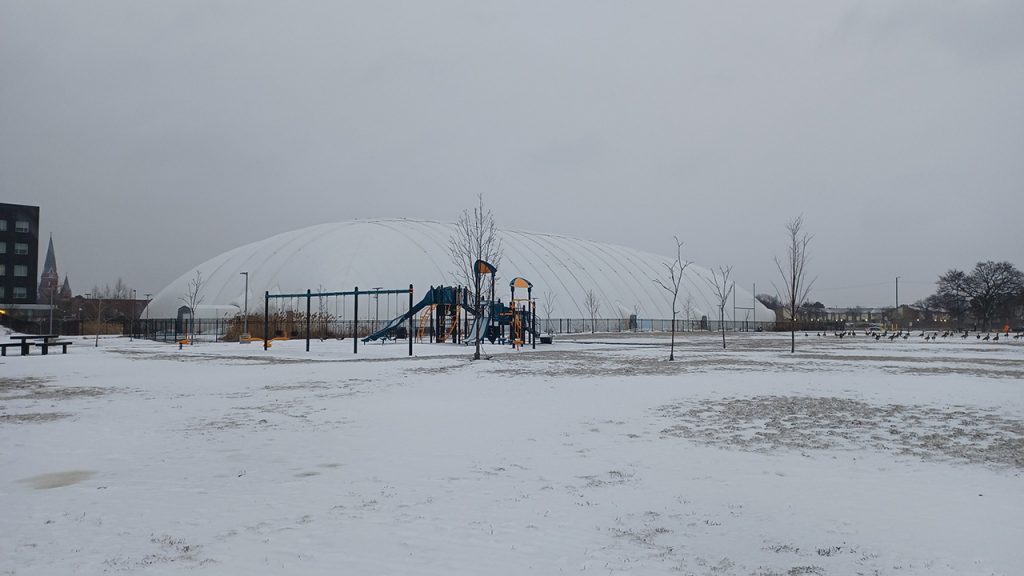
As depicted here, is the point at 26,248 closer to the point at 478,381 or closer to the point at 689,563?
the point at 478,381

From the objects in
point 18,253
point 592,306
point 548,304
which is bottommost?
point 592,306

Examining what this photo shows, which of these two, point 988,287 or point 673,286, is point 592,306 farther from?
point 988,287

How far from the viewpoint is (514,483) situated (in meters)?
6.99

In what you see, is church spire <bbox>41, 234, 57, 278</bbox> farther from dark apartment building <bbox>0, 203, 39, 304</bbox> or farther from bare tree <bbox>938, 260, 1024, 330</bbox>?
bare tree <bbox>938, 260, 1024, 330</bbox>

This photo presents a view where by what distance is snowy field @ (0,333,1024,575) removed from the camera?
16.2 feet

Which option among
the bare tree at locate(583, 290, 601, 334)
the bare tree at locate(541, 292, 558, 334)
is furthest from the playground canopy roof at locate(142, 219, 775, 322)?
the bare tree at locate(583, 290, 601, 334)

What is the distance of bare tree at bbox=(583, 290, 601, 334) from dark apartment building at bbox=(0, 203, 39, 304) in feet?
228

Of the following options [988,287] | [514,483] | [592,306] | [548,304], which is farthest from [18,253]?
[988,287]

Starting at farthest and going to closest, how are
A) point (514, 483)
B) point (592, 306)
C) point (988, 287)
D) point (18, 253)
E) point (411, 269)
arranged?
point (988, 287), point (18, 253), point (592, 306), point (411, 269), point (514, 483)

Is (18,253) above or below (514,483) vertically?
above

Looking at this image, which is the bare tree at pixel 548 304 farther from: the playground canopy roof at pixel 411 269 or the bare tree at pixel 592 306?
the bare tree at pixel 592 306

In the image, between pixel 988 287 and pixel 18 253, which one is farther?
pixel 988 287

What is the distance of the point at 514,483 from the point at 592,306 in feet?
230

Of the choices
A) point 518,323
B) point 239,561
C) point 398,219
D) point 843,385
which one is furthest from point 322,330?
point 239,561
